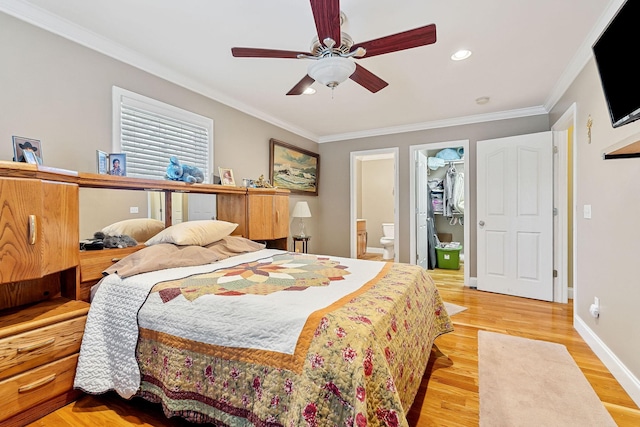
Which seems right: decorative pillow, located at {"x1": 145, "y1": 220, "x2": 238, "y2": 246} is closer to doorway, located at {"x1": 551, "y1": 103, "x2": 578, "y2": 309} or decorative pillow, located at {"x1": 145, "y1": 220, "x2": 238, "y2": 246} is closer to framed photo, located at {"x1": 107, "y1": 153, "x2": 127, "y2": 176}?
framed photo, located at {"x1": 107, "y1": 153, "x2": 127, "y2": 176}

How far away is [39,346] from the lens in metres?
1.46

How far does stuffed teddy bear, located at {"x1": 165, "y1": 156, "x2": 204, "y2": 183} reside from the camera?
8.34ft

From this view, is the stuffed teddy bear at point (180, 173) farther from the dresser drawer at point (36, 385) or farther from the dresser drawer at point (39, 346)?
the dresser drawer at point (36, 385)

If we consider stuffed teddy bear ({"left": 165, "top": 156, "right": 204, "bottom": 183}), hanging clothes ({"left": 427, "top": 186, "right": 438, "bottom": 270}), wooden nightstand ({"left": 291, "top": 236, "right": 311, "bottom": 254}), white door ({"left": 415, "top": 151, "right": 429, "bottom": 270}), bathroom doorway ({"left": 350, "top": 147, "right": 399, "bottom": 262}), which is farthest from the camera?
bathroom doorway ({"left": 350, "top": 147, "right": 399, "bottom": 262})

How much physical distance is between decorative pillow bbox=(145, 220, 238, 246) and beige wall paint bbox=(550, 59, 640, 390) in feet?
9.58

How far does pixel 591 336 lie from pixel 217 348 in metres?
2.89

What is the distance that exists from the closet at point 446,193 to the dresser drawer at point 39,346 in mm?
5088

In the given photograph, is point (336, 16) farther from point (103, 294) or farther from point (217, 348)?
point (103, 294)

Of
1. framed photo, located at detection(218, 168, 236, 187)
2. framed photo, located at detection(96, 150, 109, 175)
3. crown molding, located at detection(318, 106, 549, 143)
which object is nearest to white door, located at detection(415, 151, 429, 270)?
crown molding, located at detection(318, 106, 549, 143)

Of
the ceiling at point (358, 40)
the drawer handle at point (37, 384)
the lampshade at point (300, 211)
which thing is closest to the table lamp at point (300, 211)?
the lampshade at point (300, 211)

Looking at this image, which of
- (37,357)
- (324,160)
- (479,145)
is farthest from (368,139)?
(37,357)

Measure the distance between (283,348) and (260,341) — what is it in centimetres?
12

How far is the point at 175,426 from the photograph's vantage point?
1.45m

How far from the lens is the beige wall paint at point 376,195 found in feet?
23.7
